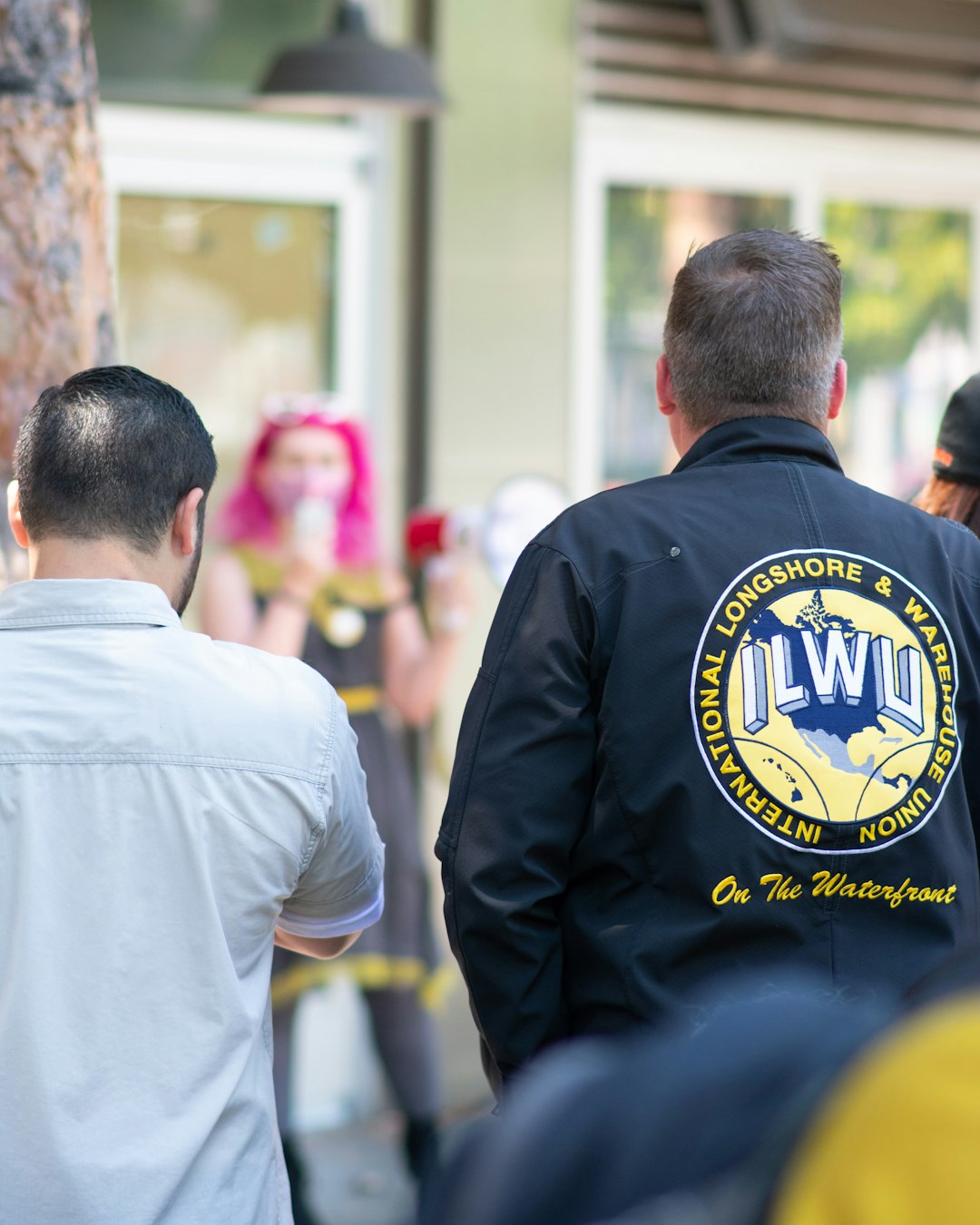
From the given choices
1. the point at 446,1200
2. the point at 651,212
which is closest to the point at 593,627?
the point at 446,1200

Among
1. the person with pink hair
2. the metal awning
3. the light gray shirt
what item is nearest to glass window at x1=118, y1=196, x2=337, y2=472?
the person with pink hair

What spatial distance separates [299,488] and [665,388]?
234cm

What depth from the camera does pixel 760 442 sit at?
77.7 inches

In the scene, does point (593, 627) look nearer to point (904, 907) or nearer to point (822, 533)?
point (822, 533)

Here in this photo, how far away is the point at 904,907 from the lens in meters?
1.89

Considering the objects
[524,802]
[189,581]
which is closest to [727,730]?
[524,802]

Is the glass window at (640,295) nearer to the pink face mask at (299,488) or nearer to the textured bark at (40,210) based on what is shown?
the pink face mask at (299,488)

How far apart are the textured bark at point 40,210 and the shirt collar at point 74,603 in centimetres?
73

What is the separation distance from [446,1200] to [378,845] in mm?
1414

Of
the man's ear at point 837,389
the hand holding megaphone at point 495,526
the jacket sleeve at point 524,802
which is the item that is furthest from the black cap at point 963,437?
the hand holding megaphone at point 495,526

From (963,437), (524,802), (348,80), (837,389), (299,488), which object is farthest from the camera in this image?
(299,488)

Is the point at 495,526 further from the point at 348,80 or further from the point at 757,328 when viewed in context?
the point at 757,328

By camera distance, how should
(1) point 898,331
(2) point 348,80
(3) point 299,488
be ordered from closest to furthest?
(2) point 348,80 → (3) point 299,488 → (1) point 898,331

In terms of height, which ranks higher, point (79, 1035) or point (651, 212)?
point (651, 212)
